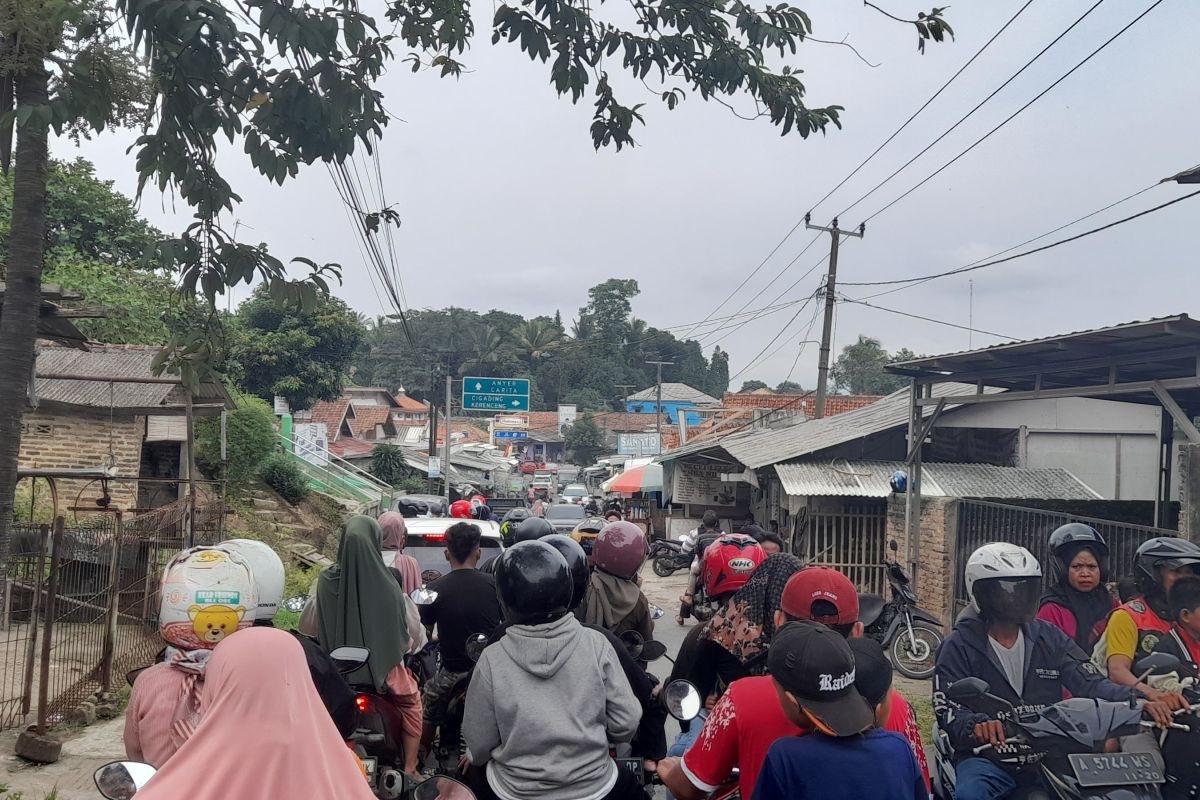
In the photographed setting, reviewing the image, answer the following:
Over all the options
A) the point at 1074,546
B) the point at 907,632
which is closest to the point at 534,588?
the point at 1074,546

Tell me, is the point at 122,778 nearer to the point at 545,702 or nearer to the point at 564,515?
the point at 545,702

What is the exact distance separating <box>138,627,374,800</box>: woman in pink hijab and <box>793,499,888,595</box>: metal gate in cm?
1506

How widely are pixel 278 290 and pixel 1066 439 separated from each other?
50.8 ft

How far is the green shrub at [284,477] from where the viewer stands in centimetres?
Answer: 2291

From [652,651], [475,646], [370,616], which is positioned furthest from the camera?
[370,616]

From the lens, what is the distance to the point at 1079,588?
5453 mm

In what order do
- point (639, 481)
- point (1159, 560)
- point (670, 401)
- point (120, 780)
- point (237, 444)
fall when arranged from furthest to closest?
1. point (670, 401)
2. point (639, 481)
3. point (237, 444)
4. point (1159, 560)
5. point (120, 780)

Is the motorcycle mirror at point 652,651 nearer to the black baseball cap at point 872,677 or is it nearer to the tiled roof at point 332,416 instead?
the black baseball cap at point 872,677

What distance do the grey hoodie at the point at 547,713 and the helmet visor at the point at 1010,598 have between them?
1640mm

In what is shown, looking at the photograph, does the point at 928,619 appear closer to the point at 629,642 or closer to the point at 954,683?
the point at 629,642

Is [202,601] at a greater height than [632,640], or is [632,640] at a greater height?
[202,601]

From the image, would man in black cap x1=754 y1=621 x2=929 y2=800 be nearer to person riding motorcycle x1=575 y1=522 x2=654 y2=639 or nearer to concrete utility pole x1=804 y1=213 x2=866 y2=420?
person riding motorcycle x1=575 y1=522 x2=654 y2=639

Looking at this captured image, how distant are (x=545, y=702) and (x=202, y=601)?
1160 millimetres

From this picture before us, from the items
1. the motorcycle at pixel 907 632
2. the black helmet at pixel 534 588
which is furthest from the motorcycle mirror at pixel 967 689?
the motorcycle at pixel 907 632
